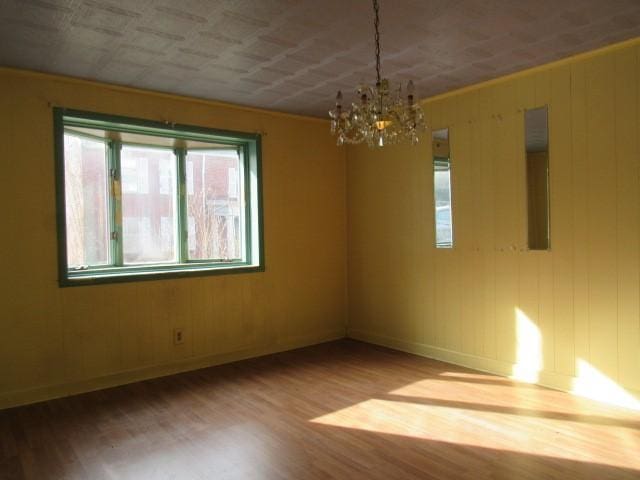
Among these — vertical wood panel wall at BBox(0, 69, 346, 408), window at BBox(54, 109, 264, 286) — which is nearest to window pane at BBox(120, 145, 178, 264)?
window at BBox(54, 109, 264, 286)

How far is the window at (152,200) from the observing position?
13.1ft

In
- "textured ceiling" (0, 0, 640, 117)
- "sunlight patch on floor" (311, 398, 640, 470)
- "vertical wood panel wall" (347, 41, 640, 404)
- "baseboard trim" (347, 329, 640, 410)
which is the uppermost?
"textured ceiling" (0, 0, 640, 117)

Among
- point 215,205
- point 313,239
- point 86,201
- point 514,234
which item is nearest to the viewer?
point 514,234

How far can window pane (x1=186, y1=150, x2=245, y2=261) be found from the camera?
4.73 metres

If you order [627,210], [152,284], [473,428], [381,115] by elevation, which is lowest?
[473,428]

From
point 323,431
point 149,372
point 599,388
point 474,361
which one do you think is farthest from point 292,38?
point 599,388

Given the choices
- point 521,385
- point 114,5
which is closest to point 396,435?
point 521,385

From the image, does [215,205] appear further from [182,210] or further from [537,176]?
[537,176]

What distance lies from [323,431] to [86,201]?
109 inches

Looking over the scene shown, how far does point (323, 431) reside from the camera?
3037 mm

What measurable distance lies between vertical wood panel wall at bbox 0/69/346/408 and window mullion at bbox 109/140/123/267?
0.37m

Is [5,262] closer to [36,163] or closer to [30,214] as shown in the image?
[30,214]

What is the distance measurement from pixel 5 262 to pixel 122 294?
34.9 inches

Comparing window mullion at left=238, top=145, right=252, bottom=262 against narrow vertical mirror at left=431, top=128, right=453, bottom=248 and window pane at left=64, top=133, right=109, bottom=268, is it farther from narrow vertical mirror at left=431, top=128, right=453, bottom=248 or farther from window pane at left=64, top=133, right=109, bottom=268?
narrow vertical mirror at left=431, top=128, right=453, bottom=248
